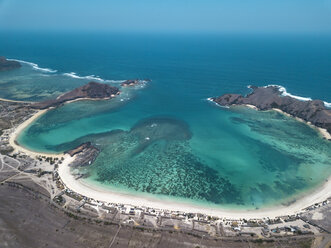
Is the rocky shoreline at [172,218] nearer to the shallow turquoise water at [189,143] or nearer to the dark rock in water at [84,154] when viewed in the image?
the shallow turquoise water at [189,143]

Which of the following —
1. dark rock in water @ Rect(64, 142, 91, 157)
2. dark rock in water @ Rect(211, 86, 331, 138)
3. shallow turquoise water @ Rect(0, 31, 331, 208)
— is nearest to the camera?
shallow turquoise water @ Rect(0, 31, 331, 208)

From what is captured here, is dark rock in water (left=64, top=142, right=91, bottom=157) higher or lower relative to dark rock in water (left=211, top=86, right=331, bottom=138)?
lower

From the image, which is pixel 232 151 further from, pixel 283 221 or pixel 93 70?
pixel 93 70

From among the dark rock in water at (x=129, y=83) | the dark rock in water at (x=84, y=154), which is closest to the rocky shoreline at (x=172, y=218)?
the dark rock in water at (x=84, y=154)

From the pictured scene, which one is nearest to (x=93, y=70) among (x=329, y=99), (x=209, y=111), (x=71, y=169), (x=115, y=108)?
(x=115, y=108)

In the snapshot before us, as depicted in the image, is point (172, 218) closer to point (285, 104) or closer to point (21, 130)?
point (21, 130)

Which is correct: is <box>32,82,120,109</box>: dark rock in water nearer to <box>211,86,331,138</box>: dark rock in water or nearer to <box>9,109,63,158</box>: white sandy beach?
<box>9,109,63,158</box>: white sandy beach

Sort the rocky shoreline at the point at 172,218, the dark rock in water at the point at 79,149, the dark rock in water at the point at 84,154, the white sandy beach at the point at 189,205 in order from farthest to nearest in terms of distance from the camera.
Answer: the dark rock in water at the point at 79,149 → the dark rock in water at the point at 84,154 → the white sandy beach at the point at 189,205 → the rocky shoreline at the point at 172,218

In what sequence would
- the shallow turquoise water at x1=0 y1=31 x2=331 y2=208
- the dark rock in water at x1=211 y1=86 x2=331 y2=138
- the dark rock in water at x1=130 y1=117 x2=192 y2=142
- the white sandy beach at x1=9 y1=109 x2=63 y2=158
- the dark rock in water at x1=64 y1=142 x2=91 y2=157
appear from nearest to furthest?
the shallow turquoise water at x1=0 y1=31 x2=331 y2=208 < the white sandy beach at x1=9 y1=109 x2=63 y2=158 < the dark rock in water at x1=64 y1=142 x2=91 y2=157 < the dark rock in water at x1=130 y1=117 x2=192 y2=142 < the dark rock in water at x1=211 y1=86 x2=331 y2=138

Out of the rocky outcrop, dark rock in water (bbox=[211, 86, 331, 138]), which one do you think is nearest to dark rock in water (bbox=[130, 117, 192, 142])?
dark rock in water (bbox=[211, 86, 331, 138])
